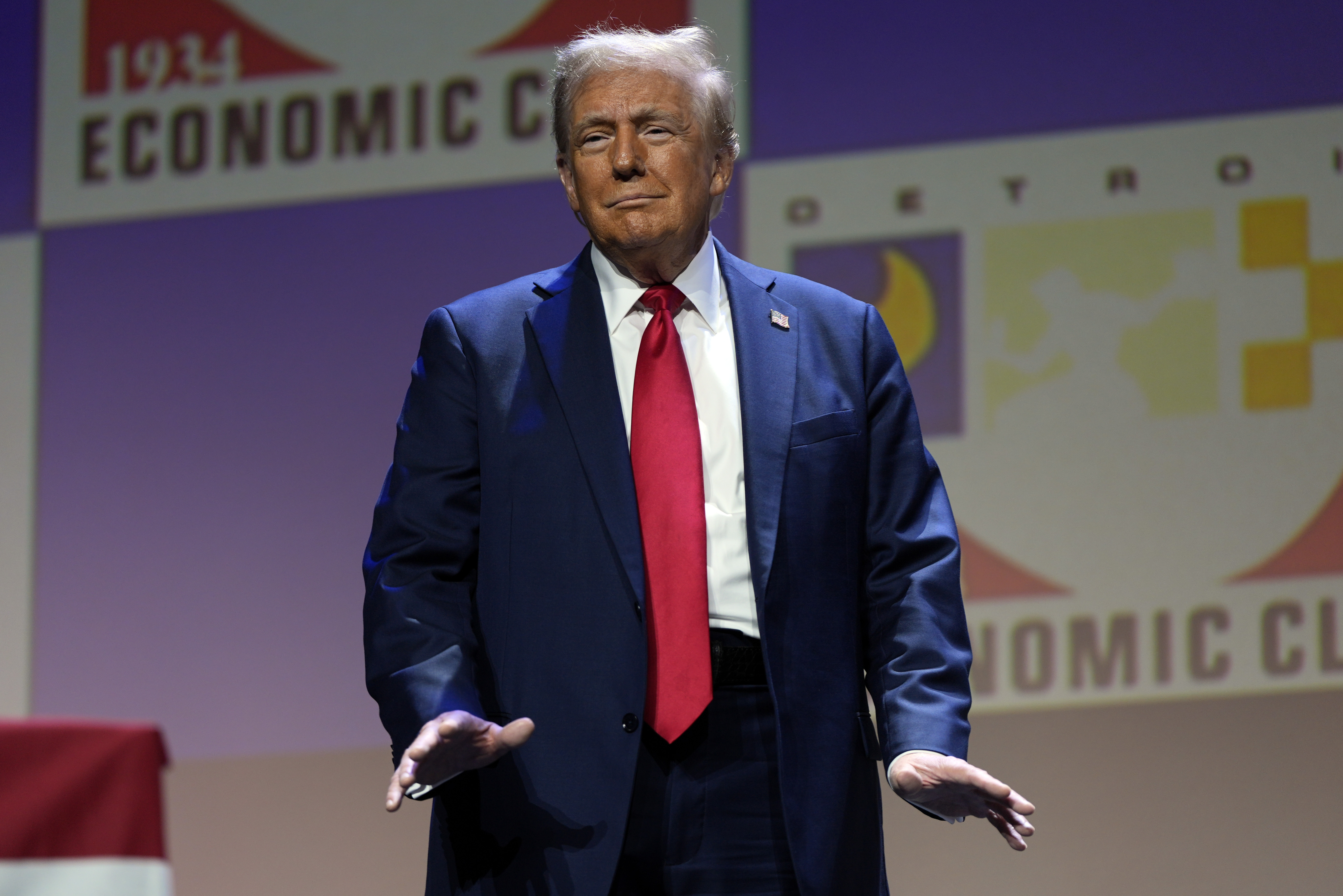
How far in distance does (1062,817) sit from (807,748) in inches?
59.4

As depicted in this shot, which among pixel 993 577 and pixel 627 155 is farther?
pixel 993 577

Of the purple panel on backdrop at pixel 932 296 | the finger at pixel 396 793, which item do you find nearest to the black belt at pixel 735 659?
the finger at pixel 396 793

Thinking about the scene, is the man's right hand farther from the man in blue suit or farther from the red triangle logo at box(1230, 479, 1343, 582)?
the red triangle logo at box(1230, 479, 1343, 582)

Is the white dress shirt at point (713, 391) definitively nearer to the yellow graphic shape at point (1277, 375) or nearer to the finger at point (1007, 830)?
the finger at point (1007, 830)

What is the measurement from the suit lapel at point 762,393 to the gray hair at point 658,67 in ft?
0.52

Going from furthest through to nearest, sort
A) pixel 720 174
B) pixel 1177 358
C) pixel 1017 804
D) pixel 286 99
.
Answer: pixel 286 99 < pixel 1177 358 < pixel 720 174 < pixel 1017 804

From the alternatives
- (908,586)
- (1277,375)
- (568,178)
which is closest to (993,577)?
(1277,375)

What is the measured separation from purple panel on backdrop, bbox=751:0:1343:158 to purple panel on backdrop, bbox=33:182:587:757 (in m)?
0.54

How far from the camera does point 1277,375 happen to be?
302 centimetres

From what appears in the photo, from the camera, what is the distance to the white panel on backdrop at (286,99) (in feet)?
11.6

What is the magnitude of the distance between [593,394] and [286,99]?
2193mm

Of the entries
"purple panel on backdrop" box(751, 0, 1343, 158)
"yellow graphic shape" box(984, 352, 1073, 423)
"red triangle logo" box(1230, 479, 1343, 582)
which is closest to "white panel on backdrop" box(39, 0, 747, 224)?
"purple panel on backdrop" box(751, 0, 1343, 158)

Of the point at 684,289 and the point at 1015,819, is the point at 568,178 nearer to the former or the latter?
the point at 684,289

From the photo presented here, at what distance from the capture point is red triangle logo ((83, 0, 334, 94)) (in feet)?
12.2
